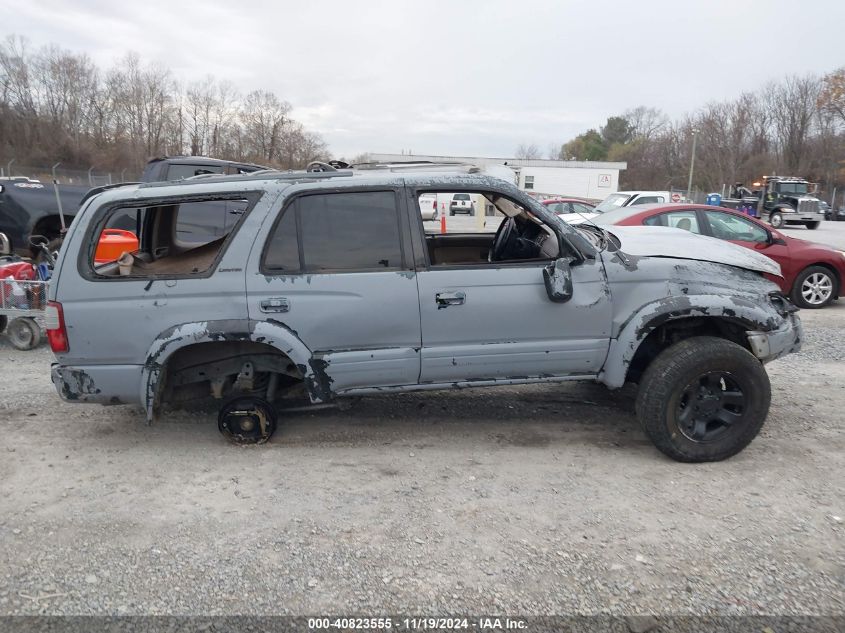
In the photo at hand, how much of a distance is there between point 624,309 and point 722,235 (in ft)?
18.0

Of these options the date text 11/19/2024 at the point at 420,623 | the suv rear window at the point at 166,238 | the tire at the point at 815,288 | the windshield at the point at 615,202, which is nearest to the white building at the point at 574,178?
the windshield at the point at 615,202

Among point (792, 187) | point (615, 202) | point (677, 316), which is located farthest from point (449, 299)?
point (792, 187)

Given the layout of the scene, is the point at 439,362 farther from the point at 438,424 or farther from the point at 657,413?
the point at 657,413

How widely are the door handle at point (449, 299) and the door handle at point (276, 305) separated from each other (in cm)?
94

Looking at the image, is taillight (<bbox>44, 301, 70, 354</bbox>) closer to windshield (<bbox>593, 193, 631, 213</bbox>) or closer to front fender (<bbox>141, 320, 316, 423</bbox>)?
front fender (<bbox>141, 320, 316, 423</bbox>)

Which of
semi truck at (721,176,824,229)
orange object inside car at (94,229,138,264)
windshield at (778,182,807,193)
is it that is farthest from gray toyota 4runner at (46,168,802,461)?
windshield at (778,182,807,193)

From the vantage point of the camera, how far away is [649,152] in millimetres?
79125

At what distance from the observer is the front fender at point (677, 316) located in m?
3.90

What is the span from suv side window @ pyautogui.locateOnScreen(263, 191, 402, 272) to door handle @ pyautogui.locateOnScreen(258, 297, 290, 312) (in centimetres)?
20

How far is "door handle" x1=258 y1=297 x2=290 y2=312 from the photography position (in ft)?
12.7

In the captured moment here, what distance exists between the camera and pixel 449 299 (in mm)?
3928

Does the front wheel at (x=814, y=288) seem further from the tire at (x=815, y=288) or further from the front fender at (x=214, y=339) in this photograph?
the front fender at (x=214, y=339)

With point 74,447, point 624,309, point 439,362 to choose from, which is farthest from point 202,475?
point 624,309

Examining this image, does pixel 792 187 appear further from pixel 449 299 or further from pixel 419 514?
pixel 419 514
